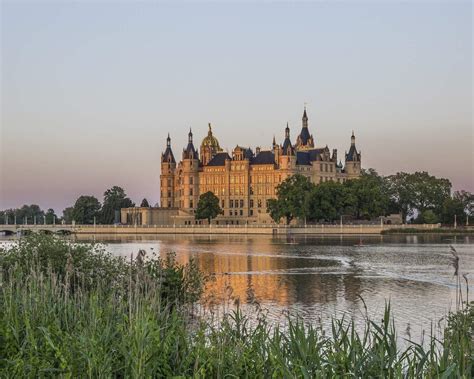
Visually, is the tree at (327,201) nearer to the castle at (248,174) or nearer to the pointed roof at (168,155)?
the castle at (248,174)

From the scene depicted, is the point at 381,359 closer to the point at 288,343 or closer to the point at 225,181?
the point at 288,343

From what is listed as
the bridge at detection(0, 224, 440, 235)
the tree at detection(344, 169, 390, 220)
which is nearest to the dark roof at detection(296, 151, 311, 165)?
the bridge at detection(0, 224, 440, 235)

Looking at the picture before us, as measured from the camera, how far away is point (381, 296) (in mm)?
26766

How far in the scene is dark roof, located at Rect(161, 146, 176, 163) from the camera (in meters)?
189

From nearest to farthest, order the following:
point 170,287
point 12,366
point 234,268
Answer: point 12,366 → point 170,287 → point 234,268

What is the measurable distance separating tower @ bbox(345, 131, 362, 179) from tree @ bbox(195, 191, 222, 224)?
36733mm

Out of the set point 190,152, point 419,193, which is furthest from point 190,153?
point 419,193

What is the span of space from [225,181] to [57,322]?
160214mm

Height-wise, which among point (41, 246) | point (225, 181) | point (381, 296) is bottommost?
point (381, 296)

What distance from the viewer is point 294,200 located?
11581cm

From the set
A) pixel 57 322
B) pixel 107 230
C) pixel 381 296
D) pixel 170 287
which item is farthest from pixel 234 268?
pixel 107 230

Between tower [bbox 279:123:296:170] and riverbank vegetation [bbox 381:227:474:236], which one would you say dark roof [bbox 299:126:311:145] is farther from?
riverbank vegetation [bbox 381:227:474:236]

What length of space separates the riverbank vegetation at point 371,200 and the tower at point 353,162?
73.6ft

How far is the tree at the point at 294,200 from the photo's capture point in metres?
113
